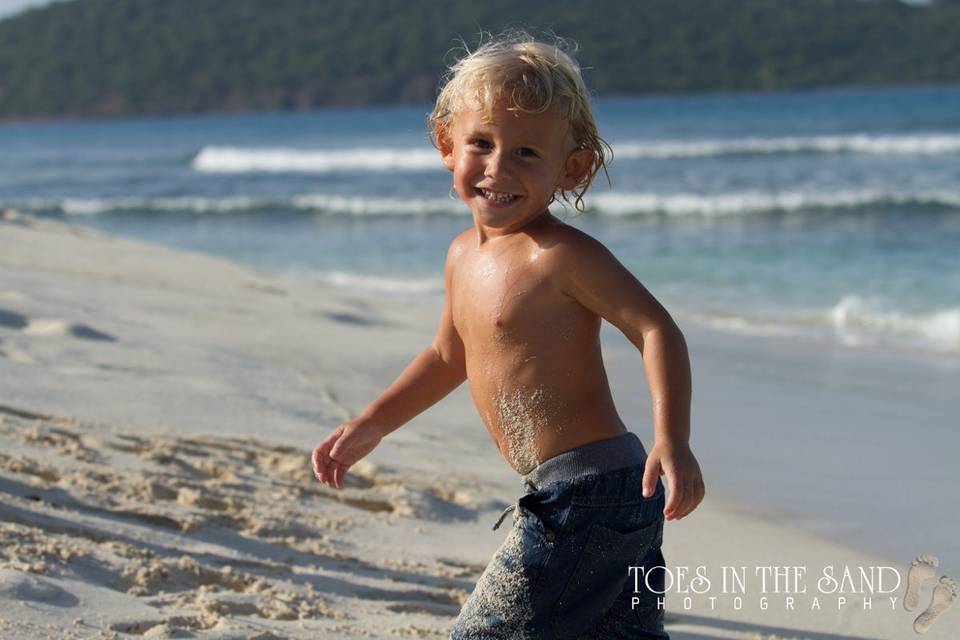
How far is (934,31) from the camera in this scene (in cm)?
7275

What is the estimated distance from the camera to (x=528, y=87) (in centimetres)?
229

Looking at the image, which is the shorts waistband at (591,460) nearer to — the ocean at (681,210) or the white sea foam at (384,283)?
the ocean at (681,210)

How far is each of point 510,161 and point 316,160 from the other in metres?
32.2

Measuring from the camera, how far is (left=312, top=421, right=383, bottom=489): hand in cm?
262

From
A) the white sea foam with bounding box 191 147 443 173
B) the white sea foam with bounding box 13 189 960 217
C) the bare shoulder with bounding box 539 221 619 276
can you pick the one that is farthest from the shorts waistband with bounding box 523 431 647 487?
the white sea foam with bounding box 191 147 443 173

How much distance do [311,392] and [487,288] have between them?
130 inches

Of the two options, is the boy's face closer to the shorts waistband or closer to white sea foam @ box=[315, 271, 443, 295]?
the shorts waistband

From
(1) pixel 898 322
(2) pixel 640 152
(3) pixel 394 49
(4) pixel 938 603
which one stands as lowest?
(4) pixel 938 603

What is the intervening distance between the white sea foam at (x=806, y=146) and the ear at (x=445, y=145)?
24565 millimetres

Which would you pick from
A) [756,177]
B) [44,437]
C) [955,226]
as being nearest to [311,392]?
[44,437]

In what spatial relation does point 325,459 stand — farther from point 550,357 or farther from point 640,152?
point 640,152

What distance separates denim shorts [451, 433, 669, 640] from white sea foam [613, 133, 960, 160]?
24.8 meters

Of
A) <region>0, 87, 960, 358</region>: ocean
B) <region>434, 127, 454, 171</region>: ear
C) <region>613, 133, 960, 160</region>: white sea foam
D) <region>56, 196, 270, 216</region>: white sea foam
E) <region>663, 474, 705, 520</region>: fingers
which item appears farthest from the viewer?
<region>613, 133, 960, 160</region>: white sea foam

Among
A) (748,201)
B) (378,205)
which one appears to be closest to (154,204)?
(378,205)
